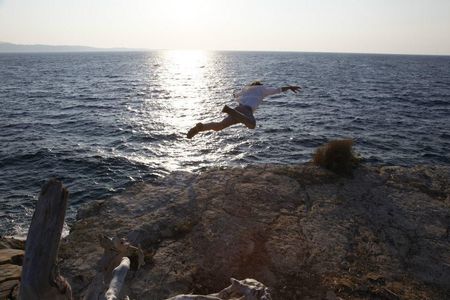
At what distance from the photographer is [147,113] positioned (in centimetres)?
3859

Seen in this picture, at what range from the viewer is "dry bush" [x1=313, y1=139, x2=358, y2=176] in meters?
12.8

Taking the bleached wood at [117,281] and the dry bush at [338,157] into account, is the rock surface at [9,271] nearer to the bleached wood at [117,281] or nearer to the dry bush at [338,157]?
the bleached wood at [117,281]

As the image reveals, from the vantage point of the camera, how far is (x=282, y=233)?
365 inches

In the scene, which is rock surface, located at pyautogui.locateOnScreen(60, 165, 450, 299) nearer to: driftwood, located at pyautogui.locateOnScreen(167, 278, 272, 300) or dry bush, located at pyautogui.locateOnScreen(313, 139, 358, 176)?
dry bush, located at pyautogui.locateOnScreen(313, 139, 358, 176)

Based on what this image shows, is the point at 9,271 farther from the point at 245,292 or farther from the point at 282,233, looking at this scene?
the point at 282,233

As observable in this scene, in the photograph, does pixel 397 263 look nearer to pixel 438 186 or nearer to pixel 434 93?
pixel 438 186

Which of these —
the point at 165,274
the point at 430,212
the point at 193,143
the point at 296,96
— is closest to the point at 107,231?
the point at 165,274

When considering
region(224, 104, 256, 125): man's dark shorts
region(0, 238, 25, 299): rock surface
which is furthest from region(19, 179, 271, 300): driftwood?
region(224, 104, 256, 125): man's dark shorts

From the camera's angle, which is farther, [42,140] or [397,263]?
[42,140]

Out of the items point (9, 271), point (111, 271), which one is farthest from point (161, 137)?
point (111, 271)

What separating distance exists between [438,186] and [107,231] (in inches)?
416

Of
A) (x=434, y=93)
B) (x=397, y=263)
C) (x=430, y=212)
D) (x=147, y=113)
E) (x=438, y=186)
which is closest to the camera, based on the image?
(x=397, y=263)

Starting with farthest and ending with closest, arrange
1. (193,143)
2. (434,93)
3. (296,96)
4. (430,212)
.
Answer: (434,93)
(296,96)
(193,143)
(430,212)

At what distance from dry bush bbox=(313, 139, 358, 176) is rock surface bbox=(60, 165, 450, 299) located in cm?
43
